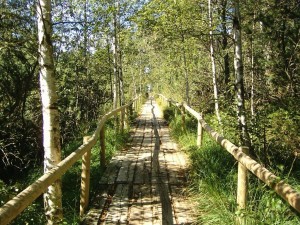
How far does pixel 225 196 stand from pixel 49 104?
286cm

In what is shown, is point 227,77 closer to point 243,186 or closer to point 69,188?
point 69,188

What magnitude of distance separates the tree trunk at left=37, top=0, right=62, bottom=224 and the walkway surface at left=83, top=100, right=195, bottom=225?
629 mm

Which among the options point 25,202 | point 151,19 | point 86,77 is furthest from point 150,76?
point 25,202

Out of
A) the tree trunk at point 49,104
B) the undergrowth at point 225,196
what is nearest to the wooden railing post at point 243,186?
the undergrowth at point 225,196

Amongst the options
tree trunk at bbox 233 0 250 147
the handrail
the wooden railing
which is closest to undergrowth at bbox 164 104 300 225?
the handrail

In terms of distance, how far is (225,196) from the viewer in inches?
196

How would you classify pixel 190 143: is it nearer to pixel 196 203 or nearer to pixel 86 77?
pixel 196 203

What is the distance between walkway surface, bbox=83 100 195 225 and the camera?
5.07 meters

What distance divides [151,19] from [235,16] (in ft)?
16.4

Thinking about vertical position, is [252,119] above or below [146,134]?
above

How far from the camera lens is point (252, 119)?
6.38 meters

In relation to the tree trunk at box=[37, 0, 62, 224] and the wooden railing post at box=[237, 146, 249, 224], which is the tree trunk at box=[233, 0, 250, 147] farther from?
the tree trunk at box=[37, 0, 62, 224]

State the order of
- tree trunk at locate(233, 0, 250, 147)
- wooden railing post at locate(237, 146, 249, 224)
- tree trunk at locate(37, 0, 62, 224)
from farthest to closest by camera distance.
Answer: tree trunk at locate(233, 0, 250, 147), tree trunk at locate(37, 0, 62, 224), wooden railing post at locate(237, 146, 249, 224)

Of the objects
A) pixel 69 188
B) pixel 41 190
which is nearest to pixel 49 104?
pixel 41 190
